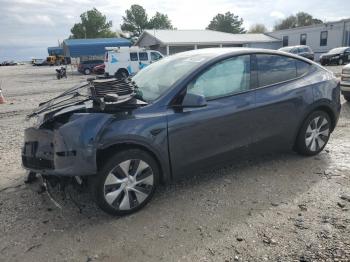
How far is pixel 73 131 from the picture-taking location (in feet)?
10.2

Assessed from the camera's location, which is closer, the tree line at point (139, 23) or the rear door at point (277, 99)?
the rear door at point (277, 99)

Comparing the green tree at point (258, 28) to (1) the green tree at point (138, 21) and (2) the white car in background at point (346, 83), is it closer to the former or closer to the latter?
(1) the green tree at point (138, 21)

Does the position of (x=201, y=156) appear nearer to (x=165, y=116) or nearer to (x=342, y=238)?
(x=165, y=116)

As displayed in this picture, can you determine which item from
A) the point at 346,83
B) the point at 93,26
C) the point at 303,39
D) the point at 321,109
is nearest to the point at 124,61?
the point at 346,83

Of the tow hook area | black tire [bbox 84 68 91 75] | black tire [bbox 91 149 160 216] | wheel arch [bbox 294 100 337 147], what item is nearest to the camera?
black tire [bbox 91 149 160 216]

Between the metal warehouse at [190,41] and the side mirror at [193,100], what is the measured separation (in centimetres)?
3212

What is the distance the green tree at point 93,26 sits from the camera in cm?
7494

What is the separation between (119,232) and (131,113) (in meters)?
1.17

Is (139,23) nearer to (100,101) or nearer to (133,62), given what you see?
(133,62)

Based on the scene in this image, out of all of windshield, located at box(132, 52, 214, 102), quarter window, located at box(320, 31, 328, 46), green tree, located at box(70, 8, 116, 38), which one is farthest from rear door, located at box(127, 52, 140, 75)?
green tree, located at box(70, 8, 116, 38)

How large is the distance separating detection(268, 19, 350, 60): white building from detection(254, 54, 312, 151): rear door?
1355 inches

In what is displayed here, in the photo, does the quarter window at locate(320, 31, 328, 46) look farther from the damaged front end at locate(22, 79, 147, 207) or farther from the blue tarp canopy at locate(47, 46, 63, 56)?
the blue tarp canopy at locate(47, 46, 63, 56)

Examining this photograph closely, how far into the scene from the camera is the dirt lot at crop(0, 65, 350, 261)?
9.41 ft

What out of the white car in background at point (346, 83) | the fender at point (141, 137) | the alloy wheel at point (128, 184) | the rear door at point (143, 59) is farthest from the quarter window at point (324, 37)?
the alloy wheel at point (128, 184)
